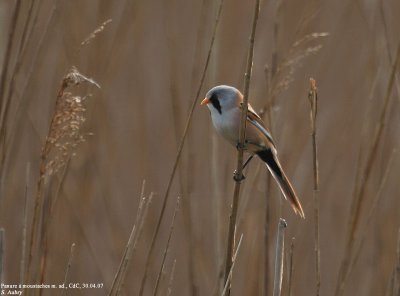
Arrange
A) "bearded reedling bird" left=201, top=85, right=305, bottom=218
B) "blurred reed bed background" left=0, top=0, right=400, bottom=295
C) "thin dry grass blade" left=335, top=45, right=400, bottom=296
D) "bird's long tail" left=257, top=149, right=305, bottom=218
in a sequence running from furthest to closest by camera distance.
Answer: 1. "bearded reedling bird" left=201, top=85, right=305, bottom=218
2. "blurred reed bed background" left=0, top=0, right=400, bottom=295
3. "bird's long tail" left=257, top=149, right=305, bottom=218
4. "thin dry grass blade" left=335, top=45, right=400, bottom=296

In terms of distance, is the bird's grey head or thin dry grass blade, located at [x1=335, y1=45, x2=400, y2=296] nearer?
thin dry grass blade, located at [x1=335, y1=45, x2=400, y2=296]

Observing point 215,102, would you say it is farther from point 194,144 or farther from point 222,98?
point 194,144

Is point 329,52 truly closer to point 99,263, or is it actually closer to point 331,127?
point 331,127

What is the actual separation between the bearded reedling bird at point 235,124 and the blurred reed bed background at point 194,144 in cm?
7

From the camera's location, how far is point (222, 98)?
2865mm

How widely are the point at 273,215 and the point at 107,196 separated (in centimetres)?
87

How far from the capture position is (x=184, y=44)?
11.6 feet

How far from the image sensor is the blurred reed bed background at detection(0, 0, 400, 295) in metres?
2.64

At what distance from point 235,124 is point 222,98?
0.15 m

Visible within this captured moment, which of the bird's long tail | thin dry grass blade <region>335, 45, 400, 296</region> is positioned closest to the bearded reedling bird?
the bird's long tail

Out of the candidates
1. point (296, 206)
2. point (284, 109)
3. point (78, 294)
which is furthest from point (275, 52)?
point (78, 294)

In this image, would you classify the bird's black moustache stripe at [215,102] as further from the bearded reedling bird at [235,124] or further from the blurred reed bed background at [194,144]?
the blurred reed bed background at [194,144]

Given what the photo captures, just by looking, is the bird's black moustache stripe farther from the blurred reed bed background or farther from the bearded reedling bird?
the blurred reed bed background

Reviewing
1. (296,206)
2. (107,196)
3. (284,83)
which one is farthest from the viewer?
(107,196)
